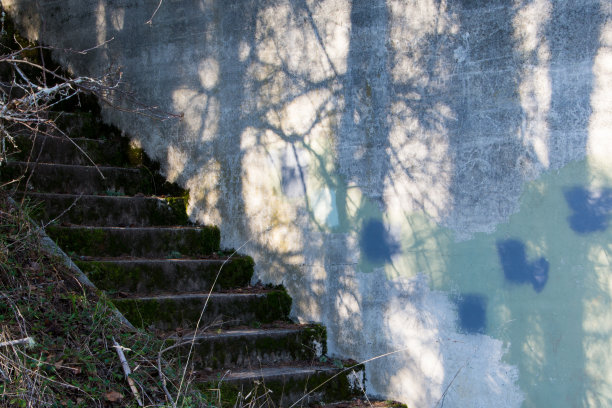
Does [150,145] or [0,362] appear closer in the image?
[0,362]

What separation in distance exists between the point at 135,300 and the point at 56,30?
410 cm

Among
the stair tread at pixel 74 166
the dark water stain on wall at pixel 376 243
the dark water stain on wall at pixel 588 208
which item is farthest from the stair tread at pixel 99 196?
the dark water stain on wall at pixel 588 208

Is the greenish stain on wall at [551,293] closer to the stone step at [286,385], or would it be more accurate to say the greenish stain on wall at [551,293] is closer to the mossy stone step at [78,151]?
the stone step at [286,385]

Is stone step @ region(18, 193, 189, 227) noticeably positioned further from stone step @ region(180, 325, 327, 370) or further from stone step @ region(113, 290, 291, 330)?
Answer: stone step @ region(180, 325, 327, 370)

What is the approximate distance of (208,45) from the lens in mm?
5242

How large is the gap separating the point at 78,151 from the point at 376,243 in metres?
2.96

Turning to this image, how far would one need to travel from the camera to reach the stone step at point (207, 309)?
3.83 meters

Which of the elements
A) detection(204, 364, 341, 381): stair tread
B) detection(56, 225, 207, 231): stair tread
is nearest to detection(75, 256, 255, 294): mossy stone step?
detection(56, 225, 207, 231): stair tread

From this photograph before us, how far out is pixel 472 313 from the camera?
12.5ft

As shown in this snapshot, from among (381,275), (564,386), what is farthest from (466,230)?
(564,386)

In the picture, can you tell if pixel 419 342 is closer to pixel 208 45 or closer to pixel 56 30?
pixel 208 45

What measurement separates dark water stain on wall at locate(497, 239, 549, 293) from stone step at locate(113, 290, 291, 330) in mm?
1706

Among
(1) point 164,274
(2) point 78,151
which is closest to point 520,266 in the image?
(1) point 164,274

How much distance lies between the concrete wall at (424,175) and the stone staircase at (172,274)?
Result: 0.22 metres
